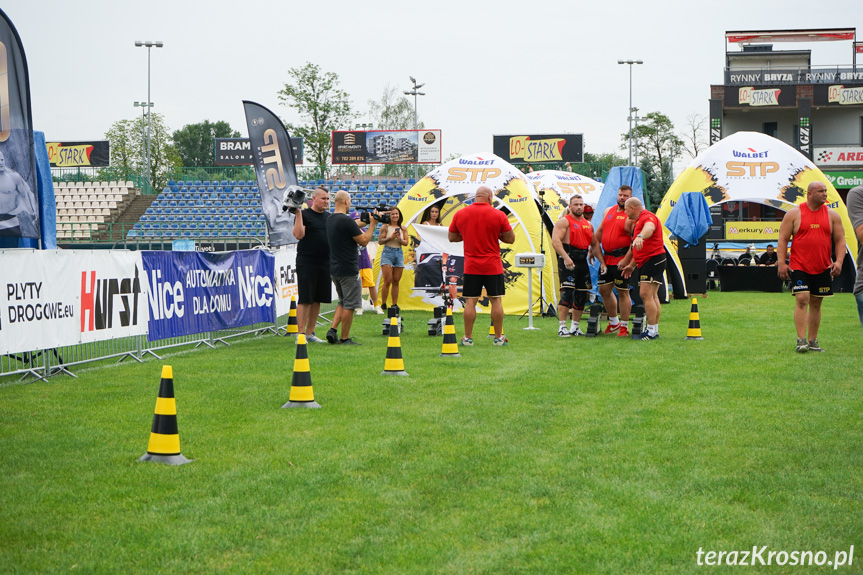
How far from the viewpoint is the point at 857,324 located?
13.3 meters

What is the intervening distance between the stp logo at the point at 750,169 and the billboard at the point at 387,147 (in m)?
29.5

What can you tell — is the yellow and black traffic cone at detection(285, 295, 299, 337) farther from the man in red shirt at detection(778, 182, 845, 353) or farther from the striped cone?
the man in red shirt at detection(778, 182, 845, 353)

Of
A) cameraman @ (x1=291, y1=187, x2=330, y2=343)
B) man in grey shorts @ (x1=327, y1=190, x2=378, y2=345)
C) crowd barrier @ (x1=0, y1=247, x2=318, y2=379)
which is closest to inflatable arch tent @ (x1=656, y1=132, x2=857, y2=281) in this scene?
man in grey shorts @ (x1=327, y1=190, x2=378, y2=345)

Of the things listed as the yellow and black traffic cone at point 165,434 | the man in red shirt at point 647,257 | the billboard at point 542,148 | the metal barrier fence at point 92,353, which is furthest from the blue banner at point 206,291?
the billboard at point 542,148

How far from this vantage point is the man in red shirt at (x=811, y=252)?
9906 mm

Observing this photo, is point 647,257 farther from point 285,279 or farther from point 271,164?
point 271,164

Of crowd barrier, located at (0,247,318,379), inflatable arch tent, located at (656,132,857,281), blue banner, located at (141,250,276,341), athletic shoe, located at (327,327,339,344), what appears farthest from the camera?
inflatable arch tent, located at (656,132,857,281)

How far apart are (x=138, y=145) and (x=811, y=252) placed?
6535 centimetres

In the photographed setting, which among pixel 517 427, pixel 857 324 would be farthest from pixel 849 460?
pixel 857 324

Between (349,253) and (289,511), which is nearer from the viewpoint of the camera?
(289,511)

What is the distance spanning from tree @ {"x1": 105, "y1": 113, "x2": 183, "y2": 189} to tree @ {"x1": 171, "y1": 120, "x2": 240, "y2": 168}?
43114mm

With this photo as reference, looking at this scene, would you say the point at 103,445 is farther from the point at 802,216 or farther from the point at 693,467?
the point at 802,216

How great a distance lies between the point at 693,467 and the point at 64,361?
7.53m

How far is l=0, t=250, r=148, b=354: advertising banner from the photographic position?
824cm
